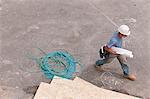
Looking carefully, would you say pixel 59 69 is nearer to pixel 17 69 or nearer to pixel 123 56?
pixel 17 69

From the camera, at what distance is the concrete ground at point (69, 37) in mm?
9039

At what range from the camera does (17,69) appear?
929cm

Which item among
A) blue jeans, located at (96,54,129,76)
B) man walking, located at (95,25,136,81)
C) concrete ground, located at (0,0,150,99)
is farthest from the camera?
concrete ground, located at (0,0,150,99)

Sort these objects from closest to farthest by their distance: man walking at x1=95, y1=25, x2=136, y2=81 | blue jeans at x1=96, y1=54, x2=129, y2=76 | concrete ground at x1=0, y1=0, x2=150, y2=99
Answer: man walking at x1=95, y1=25, x2=136, y2=81
blue jeans at x1=96, y1=54, x2=129, y2=76
concrete ground at x1=0, y1=0, x2=150, y2=99

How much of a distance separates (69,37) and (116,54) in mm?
2148

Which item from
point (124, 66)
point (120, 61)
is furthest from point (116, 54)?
point (124, 66)

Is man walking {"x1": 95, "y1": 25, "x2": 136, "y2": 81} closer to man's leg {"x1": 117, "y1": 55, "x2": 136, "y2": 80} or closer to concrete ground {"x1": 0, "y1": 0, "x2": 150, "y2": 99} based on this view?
man's leg {"x1": 117, "y1": 55, "x2": 136, "y2": 80}

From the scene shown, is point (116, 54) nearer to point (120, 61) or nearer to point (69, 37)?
point (120, 61)

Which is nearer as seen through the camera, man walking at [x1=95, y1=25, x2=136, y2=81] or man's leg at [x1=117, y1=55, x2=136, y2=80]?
man walking at [x1=95, y1=25, x2=136, y2=81]

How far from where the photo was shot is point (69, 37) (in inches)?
411

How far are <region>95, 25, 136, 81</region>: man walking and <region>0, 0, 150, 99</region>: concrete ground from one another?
0.72ft

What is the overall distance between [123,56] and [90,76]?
111 centimetres

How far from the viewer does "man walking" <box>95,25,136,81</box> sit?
28.1ft

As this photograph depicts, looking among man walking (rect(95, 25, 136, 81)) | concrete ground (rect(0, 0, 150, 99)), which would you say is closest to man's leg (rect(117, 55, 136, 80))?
A: man walking (rect(95, 25, 136, 81))
